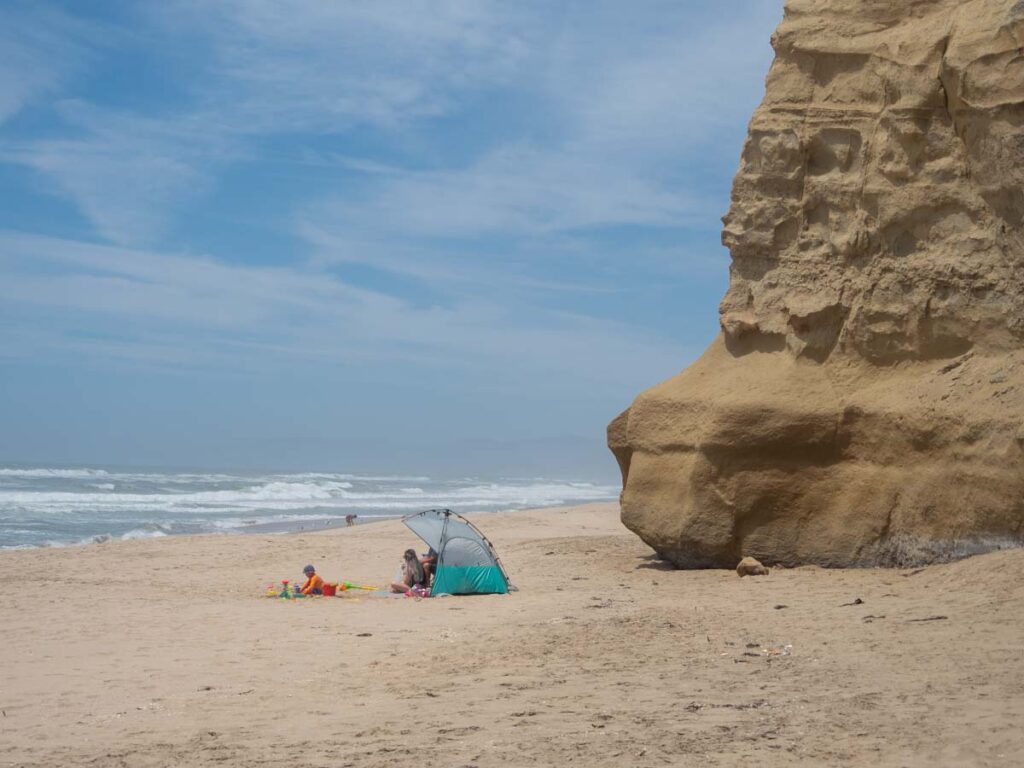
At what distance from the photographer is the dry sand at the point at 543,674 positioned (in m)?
5.62

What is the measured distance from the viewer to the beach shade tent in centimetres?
1278

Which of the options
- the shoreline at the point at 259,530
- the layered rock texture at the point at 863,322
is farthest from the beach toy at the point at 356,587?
the shoreline at the point at 259,530

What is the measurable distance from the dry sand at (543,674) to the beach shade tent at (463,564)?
0.46 meters

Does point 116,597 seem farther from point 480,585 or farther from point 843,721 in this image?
point 843,721

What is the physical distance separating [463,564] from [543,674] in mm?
5615

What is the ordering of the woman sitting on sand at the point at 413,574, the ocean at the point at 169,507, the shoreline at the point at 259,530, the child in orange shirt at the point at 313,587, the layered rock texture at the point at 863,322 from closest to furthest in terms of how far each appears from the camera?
1. the layered rock texture at the point at 863,322
2. the child in orange shirt at the point at 313,587
3. the woman sitting on sand at the point at 413,574
4. the shoreline at the point at 259,530
5. the ocean at the point at 169,507

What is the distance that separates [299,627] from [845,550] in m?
5.94

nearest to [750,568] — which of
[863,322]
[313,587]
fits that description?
[863,322]

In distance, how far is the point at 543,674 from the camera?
7.40 meters

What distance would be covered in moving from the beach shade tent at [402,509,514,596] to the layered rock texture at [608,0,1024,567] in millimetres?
1912

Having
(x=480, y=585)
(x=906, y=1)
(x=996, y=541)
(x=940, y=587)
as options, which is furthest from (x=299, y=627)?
(x=906, y=1)

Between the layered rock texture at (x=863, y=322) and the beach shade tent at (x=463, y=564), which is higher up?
the layered rock texture at (x=863, y=322)

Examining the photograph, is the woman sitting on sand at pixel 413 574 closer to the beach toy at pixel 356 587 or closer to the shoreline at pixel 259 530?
the beach toy at pixel 356 587

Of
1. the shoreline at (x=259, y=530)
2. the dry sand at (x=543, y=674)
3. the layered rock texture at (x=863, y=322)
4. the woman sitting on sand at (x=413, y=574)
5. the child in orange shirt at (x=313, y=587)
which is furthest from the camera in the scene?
the shoreline at (x=259, y=530)
